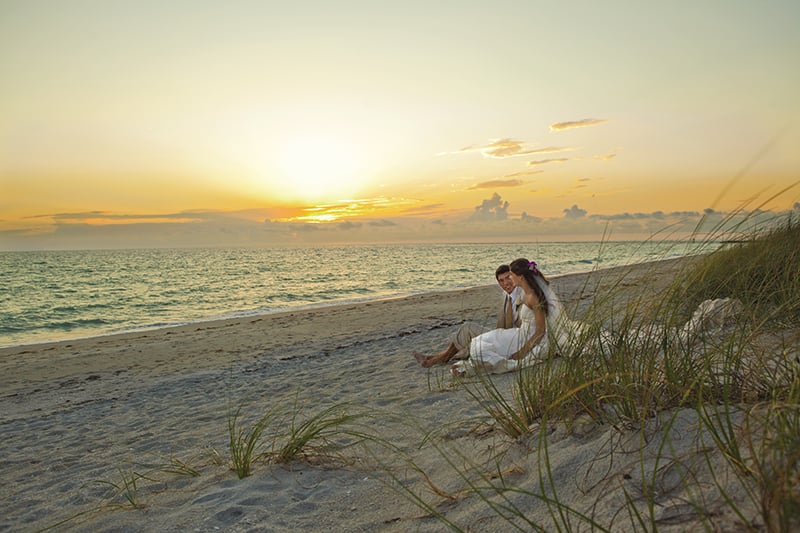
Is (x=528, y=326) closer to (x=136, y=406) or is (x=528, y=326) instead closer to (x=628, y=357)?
(x=628, y=357)

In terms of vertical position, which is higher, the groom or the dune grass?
the dune grass

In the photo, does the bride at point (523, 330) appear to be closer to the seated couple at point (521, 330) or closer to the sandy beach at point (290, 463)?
the seated couple at point (521, 330)

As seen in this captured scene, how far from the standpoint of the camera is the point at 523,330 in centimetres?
604

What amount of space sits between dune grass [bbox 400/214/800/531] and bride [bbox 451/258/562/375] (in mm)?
2179

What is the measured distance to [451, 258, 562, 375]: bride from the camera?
226 inches

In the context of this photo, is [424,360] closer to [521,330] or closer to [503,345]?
[503,345]

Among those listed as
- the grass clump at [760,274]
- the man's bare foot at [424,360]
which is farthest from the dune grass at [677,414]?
the man's bare foot at [424,360]

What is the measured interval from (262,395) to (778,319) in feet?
18.3

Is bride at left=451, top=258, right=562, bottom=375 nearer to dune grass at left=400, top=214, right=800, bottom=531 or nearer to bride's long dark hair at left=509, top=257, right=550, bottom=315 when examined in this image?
bride's long dark hair at left=509, top=257, right=550, bottom=315

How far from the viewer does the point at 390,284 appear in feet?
95.9

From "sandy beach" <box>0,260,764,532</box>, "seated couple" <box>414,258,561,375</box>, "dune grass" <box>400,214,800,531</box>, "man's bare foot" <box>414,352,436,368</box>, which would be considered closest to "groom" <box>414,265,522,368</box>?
"man's bare foot" <box>414,352,436,368</box>

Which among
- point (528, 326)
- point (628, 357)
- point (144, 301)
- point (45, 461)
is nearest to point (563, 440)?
point (628, 357)

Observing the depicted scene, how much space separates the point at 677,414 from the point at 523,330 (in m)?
3.71

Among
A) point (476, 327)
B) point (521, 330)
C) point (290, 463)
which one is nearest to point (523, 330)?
point (521, 330)
